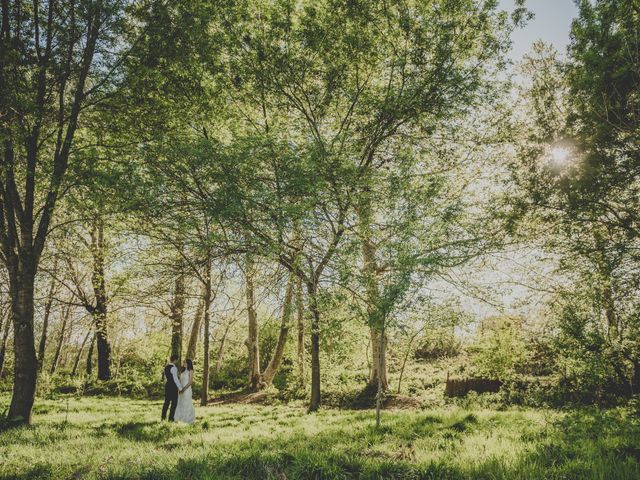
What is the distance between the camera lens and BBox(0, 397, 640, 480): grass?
14.9ft

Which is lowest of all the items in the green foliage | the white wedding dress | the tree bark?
the white wedding dress

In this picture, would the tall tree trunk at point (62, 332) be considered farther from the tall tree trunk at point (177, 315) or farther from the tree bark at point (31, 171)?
the tree bark at point (31, 171)

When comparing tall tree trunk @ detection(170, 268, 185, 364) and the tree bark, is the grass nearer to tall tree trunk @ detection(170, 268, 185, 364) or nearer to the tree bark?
the tree bark

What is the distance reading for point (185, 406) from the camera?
401 inches

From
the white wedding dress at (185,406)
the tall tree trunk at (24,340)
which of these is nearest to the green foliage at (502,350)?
the white wedding dress at (185,406)

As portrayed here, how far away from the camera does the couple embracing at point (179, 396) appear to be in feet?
33.2

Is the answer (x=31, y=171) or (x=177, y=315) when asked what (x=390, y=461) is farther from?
(x=177, y=315)

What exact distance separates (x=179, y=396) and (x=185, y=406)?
1.05 feet

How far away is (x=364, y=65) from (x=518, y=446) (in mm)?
9785

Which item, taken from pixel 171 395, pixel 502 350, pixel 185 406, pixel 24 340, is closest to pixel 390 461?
pixel 185 406

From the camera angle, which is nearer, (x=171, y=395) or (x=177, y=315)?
(x=171, y=395)

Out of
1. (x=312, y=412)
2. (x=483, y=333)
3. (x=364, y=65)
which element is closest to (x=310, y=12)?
(x=364, y=65)

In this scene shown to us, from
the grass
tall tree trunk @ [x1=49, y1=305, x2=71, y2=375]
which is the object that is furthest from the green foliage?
tall tree trunk @ [x1=49, y1=305, x2=71, y2=375]

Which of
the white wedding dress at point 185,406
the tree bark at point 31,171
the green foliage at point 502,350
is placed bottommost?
the white wedding dress at point 185,406
